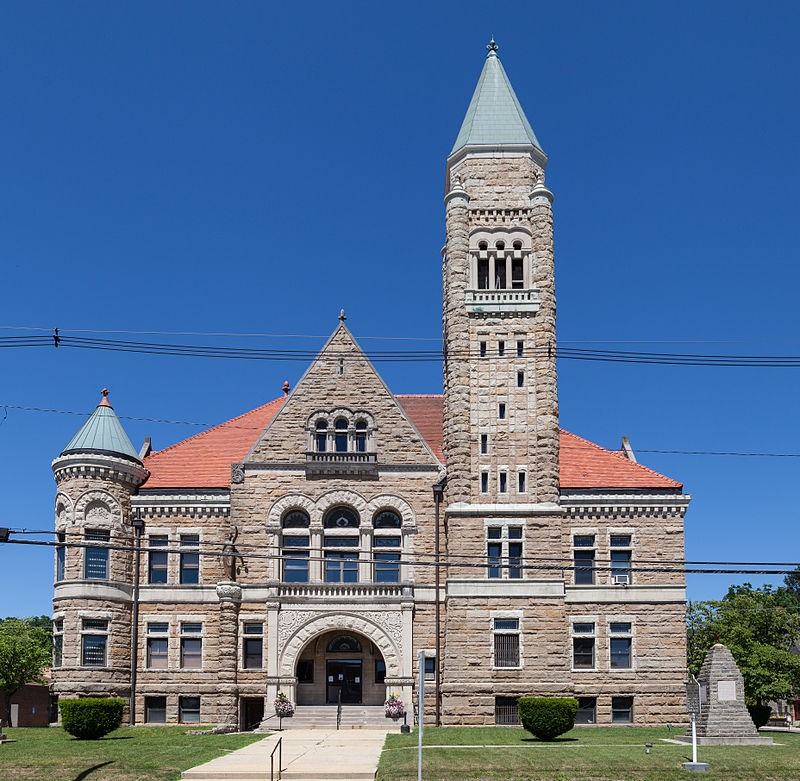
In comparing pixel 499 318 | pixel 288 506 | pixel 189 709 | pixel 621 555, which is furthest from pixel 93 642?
pixel 621 555

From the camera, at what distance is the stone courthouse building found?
43.4 metres

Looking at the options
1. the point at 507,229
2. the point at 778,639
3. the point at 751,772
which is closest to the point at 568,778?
the point at 751,772

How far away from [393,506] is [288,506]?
424 centimetres

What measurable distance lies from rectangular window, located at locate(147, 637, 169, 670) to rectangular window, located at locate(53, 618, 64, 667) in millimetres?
3364

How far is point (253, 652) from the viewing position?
44.6m

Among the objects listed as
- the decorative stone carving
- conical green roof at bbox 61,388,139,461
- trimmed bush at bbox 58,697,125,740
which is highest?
conical green roof at bbox 61,388,139,461

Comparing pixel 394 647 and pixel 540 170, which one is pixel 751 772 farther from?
pixel 540 170

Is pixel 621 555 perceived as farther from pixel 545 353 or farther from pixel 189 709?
pixel 189 709

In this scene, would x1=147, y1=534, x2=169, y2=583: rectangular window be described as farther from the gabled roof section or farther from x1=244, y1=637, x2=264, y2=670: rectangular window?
x1=244, y1=637, x2=264, y2=670: rectangular window

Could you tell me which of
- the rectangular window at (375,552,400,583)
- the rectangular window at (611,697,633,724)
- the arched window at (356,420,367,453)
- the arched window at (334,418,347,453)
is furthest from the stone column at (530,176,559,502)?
Result: the rectangular window at (611,697,633,724)

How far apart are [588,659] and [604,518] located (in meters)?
5.62

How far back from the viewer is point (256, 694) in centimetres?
4391

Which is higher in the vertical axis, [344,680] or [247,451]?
[247,451]

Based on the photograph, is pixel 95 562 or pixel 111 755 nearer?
pixel 111 755
